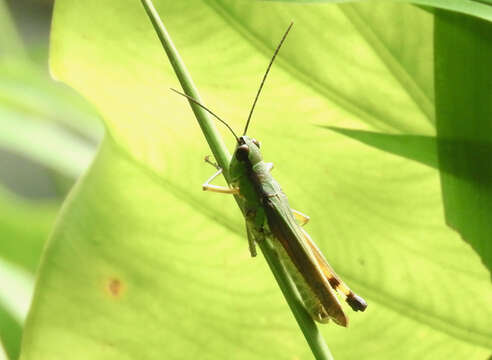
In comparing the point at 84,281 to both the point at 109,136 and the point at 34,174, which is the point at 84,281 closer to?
the point at 109,136

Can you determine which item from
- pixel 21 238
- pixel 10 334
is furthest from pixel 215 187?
pixel 21 238

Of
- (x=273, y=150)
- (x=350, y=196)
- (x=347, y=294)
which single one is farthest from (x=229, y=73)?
(x=347, y=294)

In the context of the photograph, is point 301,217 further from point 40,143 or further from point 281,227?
point 40,143

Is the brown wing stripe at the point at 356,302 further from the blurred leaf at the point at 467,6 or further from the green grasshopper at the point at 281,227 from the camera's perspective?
the blurred leaf at the point at 467,6

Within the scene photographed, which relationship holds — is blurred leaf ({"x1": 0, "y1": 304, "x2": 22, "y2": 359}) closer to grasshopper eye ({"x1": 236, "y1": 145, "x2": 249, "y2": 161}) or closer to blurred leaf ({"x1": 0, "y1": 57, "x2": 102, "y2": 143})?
grasshopper eye ({"x1": 236, "y1": 145, "x2": 249, "y2": 161})

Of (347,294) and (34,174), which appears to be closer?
(347,294)

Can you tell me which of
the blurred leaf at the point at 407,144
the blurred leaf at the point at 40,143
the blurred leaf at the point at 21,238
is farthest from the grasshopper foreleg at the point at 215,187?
the blurred leaf at the point at 40,143
